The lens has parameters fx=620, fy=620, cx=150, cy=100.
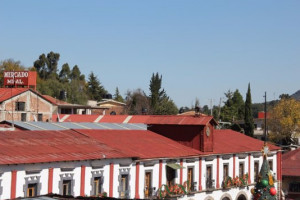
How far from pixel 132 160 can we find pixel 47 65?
121807 mm

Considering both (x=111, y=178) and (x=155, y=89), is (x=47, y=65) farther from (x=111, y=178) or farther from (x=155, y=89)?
(x=111, y=178)

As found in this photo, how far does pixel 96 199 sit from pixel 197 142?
31215 millimetres

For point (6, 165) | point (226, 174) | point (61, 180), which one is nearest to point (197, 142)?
point (226, 174)

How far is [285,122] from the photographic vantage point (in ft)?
328

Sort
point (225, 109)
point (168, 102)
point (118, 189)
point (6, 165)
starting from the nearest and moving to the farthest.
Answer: point (6, 165) < point (118, 189) < point (168, 102) < point (225, 109)

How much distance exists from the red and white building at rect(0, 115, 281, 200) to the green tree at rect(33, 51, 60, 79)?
10151 centimetres

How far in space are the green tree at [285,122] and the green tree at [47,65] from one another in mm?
68221

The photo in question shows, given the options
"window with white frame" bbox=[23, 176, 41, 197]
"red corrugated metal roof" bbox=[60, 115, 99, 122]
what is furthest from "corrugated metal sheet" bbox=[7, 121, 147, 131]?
"red corrugated metal roof" bbox=[60, 115, 99, 122]

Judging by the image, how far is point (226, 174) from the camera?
169 ft

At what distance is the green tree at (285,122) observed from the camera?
100 m

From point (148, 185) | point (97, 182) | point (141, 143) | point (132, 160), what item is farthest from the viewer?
point (141, 143)

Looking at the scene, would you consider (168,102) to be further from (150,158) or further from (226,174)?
(150,158)

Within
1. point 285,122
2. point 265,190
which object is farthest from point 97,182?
point 285,122

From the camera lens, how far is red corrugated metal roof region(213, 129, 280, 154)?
51.8 metres
